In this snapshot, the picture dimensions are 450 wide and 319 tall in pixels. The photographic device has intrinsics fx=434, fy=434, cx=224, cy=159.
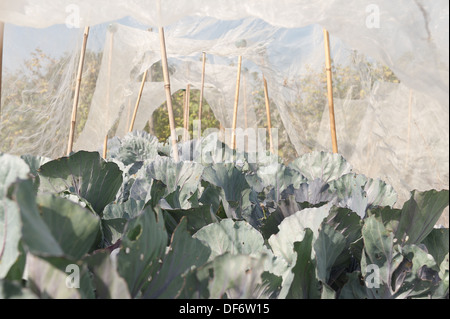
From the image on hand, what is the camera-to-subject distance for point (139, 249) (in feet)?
0.99

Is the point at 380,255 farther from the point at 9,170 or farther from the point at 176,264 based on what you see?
the point at 9,170

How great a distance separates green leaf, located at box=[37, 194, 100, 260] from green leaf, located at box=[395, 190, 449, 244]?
330mm

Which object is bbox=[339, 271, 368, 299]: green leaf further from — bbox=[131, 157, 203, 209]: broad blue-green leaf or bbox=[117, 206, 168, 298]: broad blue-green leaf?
bbox=[131, 157, 203, 209]: broad blue-green leaf

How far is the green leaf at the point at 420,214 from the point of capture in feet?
1.51

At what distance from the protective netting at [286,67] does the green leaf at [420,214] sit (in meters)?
0.16

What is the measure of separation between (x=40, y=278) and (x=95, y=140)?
10.0 ft

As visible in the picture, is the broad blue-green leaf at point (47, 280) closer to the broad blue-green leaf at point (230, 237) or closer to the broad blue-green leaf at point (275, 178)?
the broad blue-green leaf at point (230, 237)

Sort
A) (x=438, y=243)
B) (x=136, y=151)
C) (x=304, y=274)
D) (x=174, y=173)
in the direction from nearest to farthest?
(x=304, y=274) < (x=438, y=243) < (x=174, y=173) < (x=136, y=151)

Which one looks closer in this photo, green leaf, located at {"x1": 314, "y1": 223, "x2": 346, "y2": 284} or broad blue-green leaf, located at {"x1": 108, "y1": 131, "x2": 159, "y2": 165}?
green leaf, located at {"x1": 314, "y1": 223, "x2": 346, "y2": 284}

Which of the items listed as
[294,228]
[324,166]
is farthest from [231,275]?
[324,166]

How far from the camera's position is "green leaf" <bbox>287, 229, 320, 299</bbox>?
363 millimetres

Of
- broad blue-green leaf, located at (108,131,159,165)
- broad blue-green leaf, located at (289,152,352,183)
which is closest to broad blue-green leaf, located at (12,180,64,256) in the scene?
broad blue-green leaf, located at (289,152,352,183)

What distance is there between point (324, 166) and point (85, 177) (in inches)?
20.0
